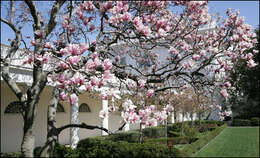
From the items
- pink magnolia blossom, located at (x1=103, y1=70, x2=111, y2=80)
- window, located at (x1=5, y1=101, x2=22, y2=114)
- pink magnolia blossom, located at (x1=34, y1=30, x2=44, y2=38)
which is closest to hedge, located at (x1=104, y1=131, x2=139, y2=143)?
window, located at (x1=5, y1=101, x2=22, y2=114)

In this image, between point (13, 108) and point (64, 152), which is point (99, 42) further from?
point (13, 108)

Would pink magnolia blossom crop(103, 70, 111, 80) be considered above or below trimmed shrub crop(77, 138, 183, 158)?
above

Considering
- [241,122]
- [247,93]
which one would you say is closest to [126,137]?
[241,122]

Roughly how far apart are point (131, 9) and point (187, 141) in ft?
35.9

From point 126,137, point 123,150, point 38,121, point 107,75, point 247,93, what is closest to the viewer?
point 107,75

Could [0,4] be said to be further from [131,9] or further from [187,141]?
[187,141]

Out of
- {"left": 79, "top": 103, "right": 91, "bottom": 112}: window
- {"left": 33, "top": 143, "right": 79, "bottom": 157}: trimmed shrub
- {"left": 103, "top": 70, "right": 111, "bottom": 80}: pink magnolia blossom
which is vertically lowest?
{"left": 33, "top": 143, "right": 79, "bottom": 157}: trimmed shrub

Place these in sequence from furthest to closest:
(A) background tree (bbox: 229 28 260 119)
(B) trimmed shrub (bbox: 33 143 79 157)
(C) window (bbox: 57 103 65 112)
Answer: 1. (A) background tree (bbox: 229 28 260 119)
2. (C) window (bbox: 57 103 65 112)
3. (B) trimmed shrub (bbox: 33 143 79 157)

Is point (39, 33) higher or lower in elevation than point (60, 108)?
higher

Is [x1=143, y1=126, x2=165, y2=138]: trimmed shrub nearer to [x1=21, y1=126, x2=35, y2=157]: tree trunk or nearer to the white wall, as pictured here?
the white wall

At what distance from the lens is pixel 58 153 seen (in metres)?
7.93

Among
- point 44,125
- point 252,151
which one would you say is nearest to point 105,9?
point 252,151

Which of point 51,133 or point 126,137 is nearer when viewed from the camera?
point 51,133

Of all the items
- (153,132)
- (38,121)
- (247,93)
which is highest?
(247,93)
